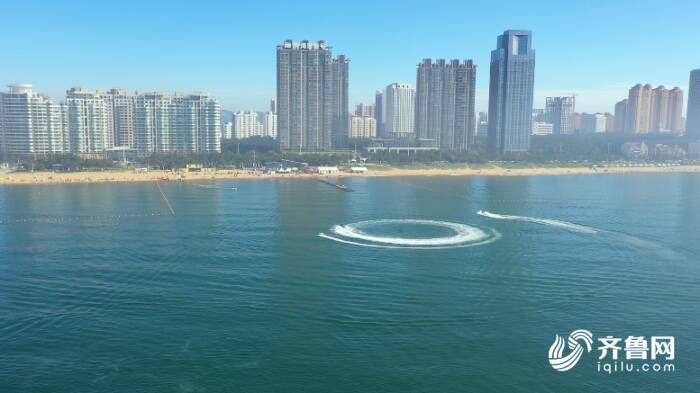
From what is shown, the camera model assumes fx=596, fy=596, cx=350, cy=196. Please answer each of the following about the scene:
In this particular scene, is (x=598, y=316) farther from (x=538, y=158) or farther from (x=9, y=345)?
(x=538, y=158)

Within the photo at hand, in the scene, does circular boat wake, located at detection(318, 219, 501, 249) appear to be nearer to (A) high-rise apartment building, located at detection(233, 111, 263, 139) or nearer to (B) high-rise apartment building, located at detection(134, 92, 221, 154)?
(B) high-rise apartment building, located at detection(134, 92, 221, 154)

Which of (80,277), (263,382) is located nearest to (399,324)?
(263,382)

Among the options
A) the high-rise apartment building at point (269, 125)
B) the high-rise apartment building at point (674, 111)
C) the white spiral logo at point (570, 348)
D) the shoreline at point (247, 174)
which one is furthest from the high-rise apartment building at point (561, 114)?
the white spiral logo at point (570, 348)

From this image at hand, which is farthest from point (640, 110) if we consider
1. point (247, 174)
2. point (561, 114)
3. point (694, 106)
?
point (247, 174)

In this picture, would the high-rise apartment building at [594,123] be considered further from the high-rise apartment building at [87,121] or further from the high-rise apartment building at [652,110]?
the high-rise apartment building at [87,121]

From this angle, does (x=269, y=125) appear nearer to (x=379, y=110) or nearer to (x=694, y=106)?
(x=379, y=110)

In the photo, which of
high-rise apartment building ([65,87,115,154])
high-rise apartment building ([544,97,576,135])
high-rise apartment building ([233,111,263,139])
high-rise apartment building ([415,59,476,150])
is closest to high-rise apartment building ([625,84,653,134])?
high-rise apartment building ([544,97,576,135])
